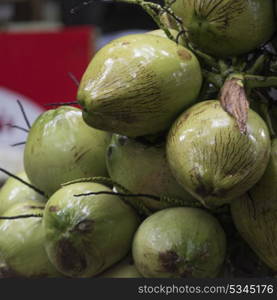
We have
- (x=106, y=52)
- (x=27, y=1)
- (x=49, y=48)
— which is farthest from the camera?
(x=27, y=1)

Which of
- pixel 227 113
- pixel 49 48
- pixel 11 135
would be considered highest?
pixel 227 113

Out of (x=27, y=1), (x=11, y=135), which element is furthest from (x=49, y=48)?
(x=27, y=1)

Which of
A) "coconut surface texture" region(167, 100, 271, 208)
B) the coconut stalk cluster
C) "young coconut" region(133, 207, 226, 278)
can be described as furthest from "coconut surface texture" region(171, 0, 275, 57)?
"young coconut" region(133, 207, 226, 278)

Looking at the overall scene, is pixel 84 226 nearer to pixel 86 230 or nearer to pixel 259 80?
pixel 86 230

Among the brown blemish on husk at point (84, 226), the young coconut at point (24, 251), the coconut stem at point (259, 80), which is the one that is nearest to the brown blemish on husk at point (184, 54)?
the coconut stem at point (259, 80)

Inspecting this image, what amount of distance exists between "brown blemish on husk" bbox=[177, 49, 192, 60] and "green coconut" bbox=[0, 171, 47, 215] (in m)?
0.47

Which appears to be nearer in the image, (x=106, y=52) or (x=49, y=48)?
(x=106, y=52)

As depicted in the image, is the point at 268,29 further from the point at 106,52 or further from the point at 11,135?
the point at 11,135

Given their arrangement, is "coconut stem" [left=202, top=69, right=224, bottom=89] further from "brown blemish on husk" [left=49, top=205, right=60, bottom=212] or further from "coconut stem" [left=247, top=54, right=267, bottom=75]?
"brown blemish on husk" [left=49, top=205, right=60, bottom=212]

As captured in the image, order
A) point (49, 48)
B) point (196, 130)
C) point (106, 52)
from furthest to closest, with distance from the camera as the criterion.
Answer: point (49, 48) < point (106, 52) < point (196, 130)

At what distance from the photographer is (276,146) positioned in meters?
1.03

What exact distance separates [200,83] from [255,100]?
112mm

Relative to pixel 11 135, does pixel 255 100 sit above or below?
above

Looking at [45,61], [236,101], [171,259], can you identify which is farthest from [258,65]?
[45,61]
